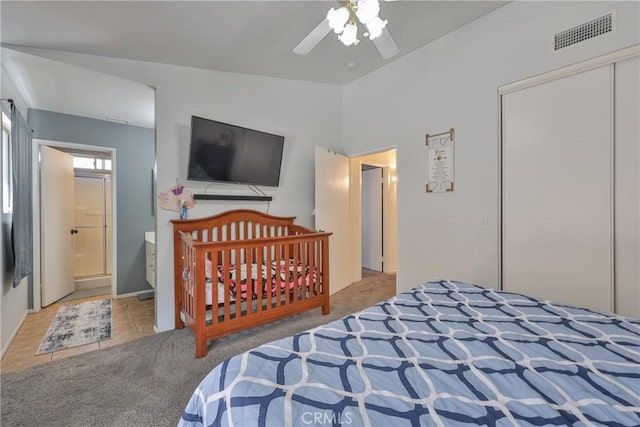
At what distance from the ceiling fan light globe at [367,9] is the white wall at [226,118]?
2.00 m

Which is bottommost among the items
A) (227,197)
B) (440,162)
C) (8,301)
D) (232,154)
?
(8,301)

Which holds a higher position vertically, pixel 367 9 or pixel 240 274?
pixel 367 9

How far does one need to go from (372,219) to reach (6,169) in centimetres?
459

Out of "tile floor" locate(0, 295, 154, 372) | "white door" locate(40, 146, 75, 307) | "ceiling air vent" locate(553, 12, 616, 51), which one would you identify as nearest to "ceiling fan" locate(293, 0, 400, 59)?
"ceiling air vent" locate(553, 12, 616, 51)

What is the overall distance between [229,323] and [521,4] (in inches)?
137

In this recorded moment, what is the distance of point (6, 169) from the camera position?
2312 millimetres

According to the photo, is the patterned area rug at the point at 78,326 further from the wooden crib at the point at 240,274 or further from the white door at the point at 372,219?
the white door at the point at 372,219

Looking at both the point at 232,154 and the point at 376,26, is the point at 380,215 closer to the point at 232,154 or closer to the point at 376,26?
the point at 232,154

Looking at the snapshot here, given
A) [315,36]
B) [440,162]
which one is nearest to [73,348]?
[315,36]

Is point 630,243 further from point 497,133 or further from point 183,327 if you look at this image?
point 183,327

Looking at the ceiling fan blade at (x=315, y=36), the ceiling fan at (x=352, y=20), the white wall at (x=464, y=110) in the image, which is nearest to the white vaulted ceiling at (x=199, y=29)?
the white wall at (x=464, y=110)

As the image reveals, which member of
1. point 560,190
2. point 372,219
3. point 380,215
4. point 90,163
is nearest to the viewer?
point 560,190

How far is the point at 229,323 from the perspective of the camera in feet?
7.55

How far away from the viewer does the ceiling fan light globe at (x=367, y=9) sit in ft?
4.57
